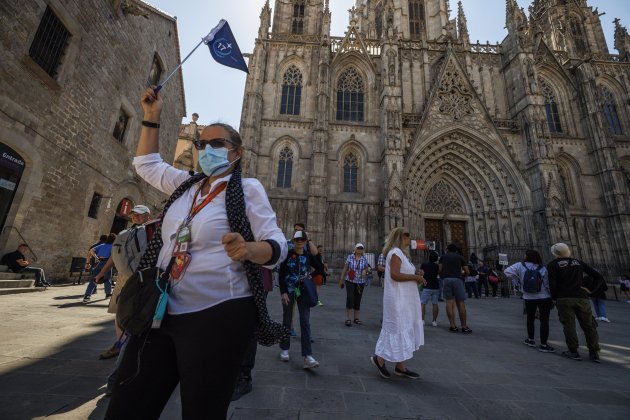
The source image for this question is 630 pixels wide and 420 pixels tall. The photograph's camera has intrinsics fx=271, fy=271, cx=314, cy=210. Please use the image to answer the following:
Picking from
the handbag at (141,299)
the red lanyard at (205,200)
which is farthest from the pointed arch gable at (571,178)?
the handbag at (141,299)

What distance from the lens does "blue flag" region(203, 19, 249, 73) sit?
14.4ft

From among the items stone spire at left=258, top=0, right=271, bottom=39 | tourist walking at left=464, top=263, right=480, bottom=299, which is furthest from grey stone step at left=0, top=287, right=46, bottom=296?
stone spire at left=258, top=0, right=271, bottom=39

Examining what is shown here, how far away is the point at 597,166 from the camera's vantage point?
63.4 ft

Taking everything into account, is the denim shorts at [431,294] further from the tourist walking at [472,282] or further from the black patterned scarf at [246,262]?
the tourist walking at [472,282]

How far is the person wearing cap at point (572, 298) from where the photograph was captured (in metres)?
4.50

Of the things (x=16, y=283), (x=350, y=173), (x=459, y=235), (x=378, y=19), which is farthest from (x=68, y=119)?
(x=378, y=19)

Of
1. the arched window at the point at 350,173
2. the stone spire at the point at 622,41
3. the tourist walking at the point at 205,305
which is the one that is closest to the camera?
the tourist walking at the point at 205,305

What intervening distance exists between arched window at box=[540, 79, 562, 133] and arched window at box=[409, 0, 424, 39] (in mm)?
11780

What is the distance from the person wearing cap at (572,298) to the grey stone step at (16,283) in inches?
474

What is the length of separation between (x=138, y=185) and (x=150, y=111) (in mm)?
13335

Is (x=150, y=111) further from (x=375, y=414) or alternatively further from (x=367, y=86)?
(x=367, y=86)

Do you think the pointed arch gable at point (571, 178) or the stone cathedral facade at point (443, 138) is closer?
the stone cathedral facade at point (443, 138)

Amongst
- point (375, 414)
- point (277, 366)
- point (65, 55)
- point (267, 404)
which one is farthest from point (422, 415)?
point (65, 55)

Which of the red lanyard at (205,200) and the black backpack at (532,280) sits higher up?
the red lanyard at (205,200)
